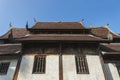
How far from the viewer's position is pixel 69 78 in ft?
44.2

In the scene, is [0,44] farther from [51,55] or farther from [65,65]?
[65,65]

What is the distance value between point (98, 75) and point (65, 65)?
8.26ft

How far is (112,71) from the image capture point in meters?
14.7

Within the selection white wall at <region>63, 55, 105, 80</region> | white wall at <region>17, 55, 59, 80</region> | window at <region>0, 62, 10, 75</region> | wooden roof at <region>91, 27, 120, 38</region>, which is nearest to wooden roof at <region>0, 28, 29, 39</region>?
window at <region>0, 62, 10, 75</region>

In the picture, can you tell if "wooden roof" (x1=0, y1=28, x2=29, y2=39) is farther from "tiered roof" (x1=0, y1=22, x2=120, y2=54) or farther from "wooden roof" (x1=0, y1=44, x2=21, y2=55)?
"wooden roof" (x1=0, y1=44, x2=21, y2=55)

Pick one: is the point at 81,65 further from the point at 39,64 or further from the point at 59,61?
the point at 39,64

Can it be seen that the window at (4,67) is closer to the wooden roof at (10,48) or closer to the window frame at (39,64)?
the wooden roof at (10,48)

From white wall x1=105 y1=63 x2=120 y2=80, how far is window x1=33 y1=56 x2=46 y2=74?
4912 mm

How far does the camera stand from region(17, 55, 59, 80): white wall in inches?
532

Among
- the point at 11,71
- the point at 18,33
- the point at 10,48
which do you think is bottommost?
the point at 11,71

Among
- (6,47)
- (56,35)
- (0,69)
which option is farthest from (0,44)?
(56,35)

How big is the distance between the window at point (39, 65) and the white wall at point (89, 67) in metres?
1.61

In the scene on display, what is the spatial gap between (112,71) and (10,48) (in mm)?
8946

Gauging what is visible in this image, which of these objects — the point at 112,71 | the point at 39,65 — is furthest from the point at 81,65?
the point at 39,65
